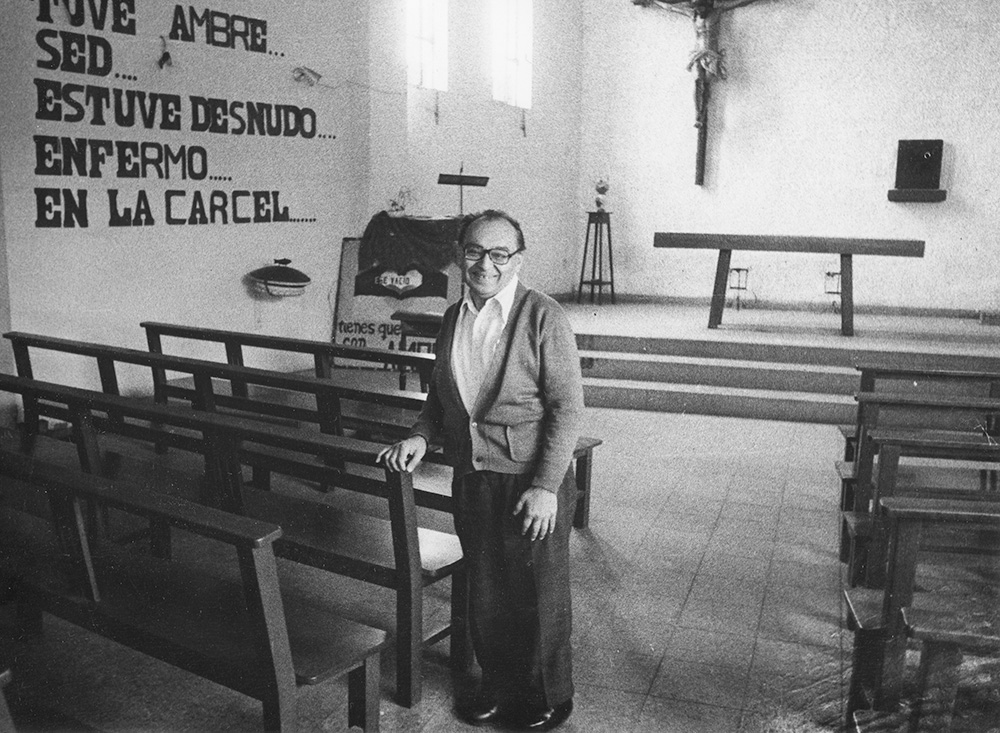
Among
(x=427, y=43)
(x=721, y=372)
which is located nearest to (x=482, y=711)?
(x=721, y=372)

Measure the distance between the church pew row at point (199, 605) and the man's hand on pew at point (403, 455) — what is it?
381mm

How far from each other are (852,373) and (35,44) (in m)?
5.80

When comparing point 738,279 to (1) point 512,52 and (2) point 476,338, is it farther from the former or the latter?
(2) point 476,338

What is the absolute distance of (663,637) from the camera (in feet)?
11.1

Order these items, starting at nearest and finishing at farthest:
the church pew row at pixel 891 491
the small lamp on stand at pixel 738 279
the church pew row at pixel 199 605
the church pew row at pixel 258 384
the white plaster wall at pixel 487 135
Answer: the church pew row at pixel 199 605 → the church pew row at pixel 891 491 → the church pew row at pixel 258 384 → the white plaster wall at pixel 487 135 → the small lamp on stand at pixel 738 279

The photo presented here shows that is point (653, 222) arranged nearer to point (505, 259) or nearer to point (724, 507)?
point (724, 507)

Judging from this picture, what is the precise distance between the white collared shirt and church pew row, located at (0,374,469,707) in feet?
1.08

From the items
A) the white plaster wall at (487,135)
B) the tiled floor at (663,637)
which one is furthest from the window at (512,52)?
the tiled floor at (663,637)

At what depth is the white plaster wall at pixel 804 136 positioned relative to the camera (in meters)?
9.84

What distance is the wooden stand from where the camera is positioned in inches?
428

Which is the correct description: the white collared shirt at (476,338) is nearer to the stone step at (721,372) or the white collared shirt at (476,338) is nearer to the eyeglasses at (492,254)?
the eyeglasses at (492,254)

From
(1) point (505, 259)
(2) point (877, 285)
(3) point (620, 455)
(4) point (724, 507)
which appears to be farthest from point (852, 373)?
(1) point (505, 259)

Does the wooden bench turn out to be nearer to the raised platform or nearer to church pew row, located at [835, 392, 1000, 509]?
church pew row, located at [835, 392, 1000, 509]

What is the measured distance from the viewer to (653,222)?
1103 cm
